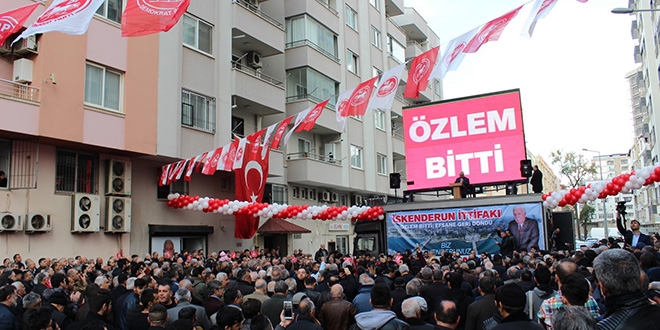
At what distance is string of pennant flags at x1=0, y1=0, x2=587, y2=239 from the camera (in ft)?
29.4

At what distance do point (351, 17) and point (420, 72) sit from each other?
857 inches

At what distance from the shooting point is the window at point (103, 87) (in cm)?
1678

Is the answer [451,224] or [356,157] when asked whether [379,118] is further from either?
[451,224]

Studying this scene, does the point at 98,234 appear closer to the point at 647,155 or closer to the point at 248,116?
the point at 248,116

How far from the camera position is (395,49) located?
41.0 metres

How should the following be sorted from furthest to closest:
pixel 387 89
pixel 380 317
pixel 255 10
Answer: pixel 255 10, pixel 387 89, pixel 380 317

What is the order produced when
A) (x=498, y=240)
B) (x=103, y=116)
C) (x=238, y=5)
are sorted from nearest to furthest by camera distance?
(x=103, y=116)
(x=498, y=240)
(x=238, y=5)

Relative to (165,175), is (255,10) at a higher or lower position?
higher

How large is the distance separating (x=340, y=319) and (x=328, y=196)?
80.7 feet

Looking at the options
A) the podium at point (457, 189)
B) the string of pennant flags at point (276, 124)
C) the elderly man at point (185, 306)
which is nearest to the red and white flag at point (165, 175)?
the string of pennant flags at point (276, 124)

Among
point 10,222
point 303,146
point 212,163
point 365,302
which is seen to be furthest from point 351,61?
point 365,302

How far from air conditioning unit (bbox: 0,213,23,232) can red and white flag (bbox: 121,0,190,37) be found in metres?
8.10

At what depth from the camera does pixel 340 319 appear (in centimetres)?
623

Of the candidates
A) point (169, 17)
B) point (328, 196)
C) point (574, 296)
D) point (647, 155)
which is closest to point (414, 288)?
point (574, 296)
